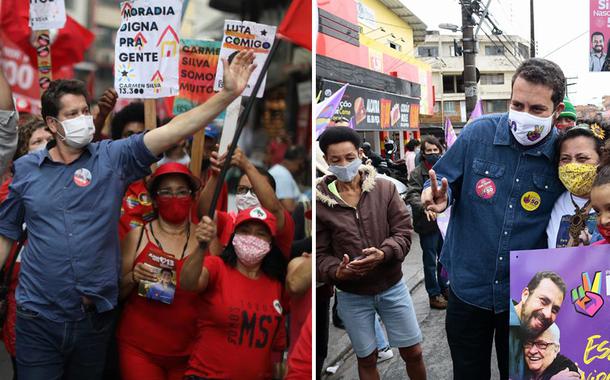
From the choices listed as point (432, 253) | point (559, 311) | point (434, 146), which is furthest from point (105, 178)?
point (434, 146)

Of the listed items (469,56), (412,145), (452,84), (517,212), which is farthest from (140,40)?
(452,84)

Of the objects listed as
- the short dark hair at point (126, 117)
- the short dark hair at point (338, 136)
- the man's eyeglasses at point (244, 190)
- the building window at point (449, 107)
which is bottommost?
the man's eyeglasses at point (244, 190)

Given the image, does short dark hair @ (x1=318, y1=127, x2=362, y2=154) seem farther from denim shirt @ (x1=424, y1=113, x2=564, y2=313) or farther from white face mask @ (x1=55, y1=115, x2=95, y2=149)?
white face mask @ (x1=55, y1=115, x2=95, y2=149)

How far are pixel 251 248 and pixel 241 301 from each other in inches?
7.9

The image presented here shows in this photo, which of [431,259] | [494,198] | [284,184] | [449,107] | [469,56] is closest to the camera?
[284,184]

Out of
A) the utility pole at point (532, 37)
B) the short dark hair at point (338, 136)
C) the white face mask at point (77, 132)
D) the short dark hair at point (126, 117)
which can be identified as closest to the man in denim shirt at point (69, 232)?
the white face mask at point (77, 132)

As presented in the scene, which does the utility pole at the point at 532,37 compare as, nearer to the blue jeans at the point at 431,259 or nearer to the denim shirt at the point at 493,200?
the blue jeans at the point at 431,259

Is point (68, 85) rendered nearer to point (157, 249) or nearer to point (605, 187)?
point (157, 249)

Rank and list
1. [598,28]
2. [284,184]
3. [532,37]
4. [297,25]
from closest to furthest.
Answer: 1. [297,25]
2. [284,184]
3. [598,28]
4. [532,37]

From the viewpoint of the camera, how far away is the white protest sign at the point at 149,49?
2.51 metres

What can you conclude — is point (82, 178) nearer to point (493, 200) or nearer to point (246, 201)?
point (246, 201)

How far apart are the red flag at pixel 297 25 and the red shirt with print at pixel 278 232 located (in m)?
0.63

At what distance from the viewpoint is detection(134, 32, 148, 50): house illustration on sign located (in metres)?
2.53

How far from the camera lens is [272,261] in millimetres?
2354
